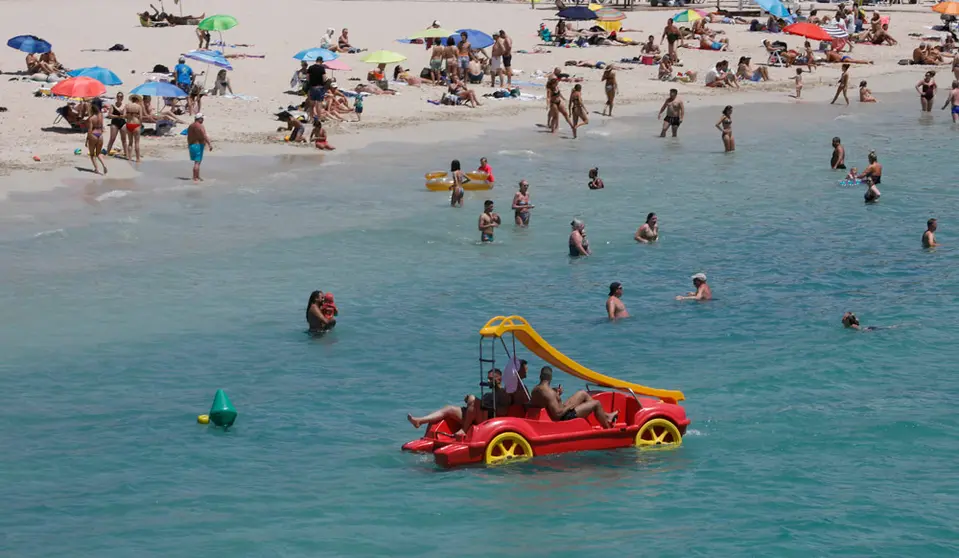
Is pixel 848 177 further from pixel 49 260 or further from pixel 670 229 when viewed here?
pixel 49 260

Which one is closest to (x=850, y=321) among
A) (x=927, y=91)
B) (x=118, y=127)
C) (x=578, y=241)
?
(x=578, y=241)

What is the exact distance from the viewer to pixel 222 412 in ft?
54.4

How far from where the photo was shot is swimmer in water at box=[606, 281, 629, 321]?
21734mm

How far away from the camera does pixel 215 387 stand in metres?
18.3

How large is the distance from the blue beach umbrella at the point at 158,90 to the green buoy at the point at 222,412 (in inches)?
704

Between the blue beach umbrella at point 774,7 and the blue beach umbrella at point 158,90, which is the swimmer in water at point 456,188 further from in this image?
the blue beach umbrella at point 774,7

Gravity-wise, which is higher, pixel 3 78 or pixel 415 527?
pixel 3 78

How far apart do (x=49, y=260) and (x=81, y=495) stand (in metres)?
10.7

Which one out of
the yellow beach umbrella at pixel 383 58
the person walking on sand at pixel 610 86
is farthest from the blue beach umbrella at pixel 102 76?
the person walking on sand at pixel 610 86

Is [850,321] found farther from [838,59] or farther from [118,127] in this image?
[838,59]

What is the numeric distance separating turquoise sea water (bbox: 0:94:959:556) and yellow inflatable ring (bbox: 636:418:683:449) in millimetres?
265

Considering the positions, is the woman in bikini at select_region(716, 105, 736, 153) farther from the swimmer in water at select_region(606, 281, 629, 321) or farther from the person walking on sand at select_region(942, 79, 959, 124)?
the swimmer in water at select_region(606, 281, 629, 321)

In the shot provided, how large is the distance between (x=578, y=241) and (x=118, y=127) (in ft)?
41.6

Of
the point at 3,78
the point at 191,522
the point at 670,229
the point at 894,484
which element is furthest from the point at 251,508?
the point at 3,78
